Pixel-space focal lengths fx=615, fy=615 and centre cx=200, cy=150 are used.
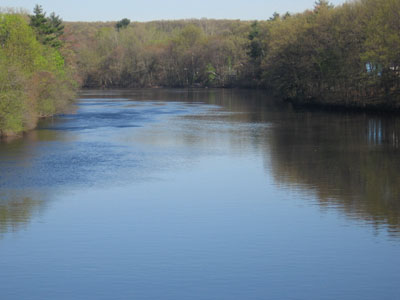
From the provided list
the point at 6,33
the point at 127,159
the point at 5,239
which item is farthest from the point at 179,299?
the point at 6,33

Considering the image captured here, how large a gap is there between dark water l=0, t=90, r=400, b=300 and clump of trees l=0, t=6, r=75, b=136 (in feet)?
8.72

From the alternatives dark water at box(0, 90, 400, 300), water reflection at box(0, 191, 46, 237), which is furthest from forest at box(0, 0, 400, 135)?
water reflection at box(0, 191, 46, 237)

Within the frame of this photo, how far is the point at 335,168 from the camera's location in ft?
93.6

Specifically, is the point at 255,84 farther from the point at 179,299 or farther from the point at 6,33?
the point at 179,299

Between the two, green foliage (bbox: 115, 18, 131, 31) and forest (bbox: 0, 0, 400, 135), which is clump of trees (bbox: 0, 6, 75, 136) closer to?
forest (bbox: 0, 0, 400, 135)

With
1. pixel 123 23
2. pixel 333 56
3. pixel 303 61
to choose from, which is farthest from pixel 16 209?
pixel 123 23

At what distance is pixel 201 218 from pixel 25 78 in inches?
1084

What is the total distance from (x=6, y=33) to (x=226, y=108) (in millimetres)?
25444

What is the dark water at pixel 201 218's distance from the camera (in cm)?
1410

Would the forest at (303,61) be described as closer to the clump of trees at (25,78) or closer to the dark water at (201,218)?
the clump of trees at (25,78)

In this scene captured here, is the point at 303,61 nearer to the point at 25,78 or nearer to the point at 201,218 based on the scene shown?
the point at 25,78

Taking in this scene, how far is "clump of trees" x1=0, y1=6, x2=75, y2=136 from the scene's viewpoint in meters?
38.8

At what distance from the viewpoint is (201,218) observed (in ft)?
64.9

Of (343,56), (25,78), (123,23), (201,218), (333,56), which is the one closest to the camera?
(201,218)
